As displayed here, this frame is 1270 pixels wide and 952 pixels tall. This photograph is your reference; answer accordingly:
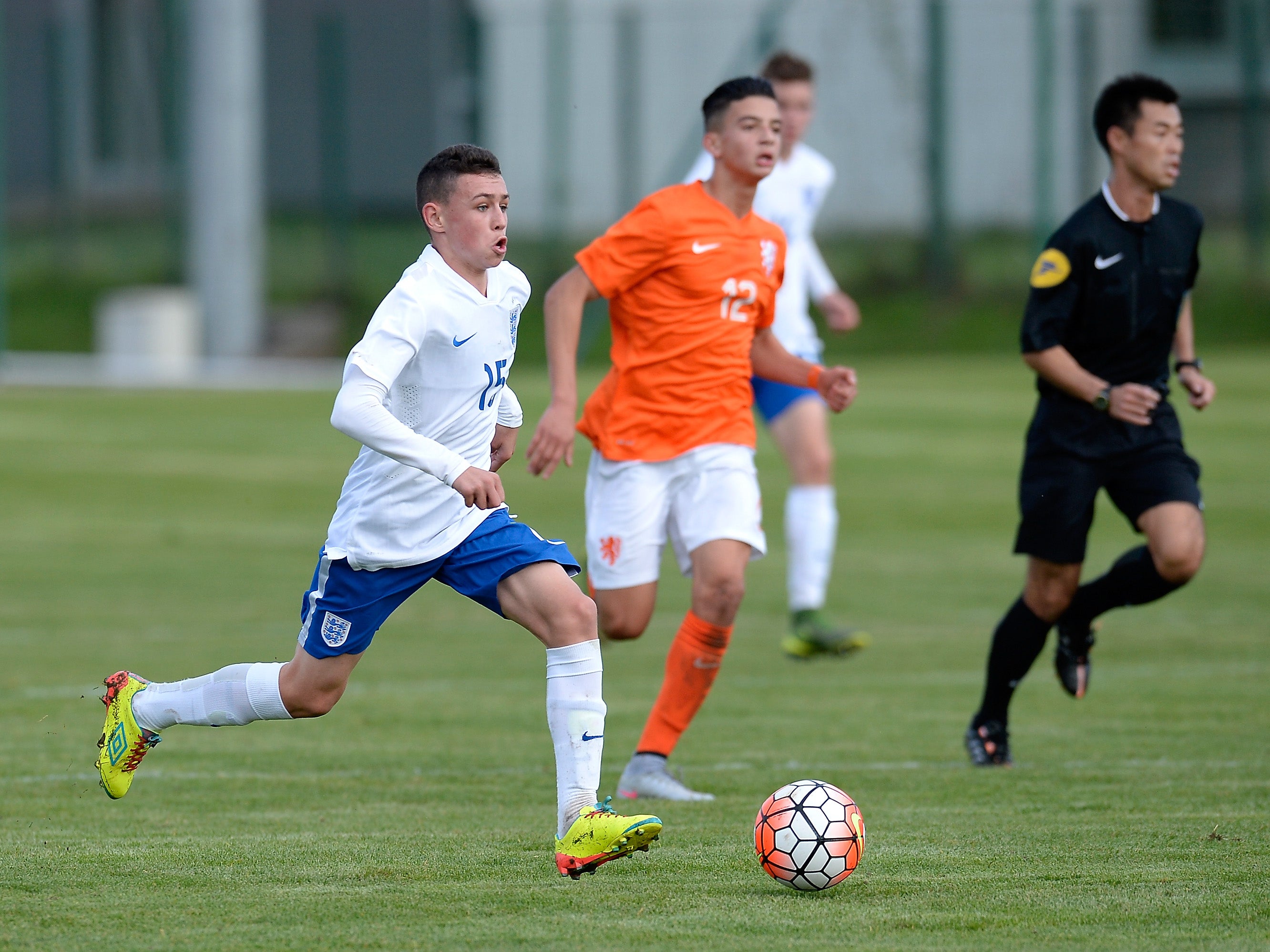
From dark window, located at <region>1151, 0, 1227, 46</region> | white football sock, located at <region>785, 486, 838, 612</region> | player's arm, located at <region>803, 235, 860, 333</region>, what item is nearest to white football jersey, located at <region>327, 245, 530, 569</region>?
player's arm, located at <region>803, 235, 860, 333</region>

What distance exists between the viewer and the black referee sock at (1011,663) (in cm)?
716

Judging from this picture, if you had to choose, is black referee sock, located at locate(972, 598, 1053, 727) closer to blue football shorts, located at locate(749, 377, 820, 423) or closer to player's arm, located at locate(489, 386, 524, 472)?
player's arm, located at locate(489, 386, 524, 472)

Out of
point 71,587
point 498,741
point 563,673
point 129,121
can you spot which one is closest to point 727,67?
point 129,121

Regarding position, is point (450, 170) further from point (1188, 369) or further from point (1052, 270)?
point (1188, 369)

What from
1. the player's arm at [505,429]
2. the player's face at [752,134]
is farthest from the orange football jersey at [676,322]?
the player's arm at [505,429]

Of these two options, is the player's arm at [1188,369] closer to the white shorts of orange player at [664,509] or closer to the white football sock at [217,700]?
the white shorts of orange player at [664,509]

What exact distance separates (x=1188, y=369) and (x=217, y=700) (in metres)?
3.82

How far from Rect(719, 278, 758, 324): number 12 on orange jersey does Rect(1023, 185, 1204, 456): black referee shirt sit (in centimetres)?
97

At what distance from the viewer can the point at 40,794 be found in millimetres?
6543

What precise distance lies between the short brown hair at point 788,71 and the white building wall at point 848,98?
18068 millimetres

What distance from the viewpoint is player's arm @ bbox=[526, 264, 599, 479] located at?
6312 mm

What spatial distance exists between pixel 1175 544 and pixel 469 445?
2698mm

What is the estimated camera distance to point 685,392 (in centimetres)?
698

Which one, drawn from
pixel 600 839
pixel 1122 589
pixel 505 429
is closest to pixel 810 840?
pixel 600 839
